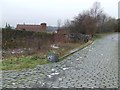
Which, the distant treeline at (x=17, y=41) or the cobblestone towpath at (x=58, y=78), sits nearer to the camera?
the cobblestone towpath at (x=58, y=78)

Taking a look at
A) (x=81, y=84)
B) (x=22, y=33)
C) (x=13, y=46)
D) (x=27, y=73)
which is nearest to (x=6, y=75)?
(x=27, y=73)

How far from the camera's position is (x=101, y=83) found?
6559 mm

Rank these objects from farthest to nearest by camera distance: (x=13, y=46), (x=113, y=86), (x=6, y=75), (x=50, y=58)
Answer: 1. (x=13, y=46)
2. (x=50, y=58)
3. (x=6, y=75)
4. (x=113, y=86)

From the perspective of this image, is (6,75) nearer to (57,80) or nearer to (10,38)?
(57,80)

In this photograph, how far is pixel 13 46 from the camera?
654 inches

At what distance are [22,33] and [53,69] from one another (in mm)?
11324

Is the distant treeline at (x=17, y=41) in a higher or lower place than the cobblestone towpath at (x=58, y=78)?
higher

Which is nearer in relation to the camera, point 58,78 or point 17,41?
point 58,78

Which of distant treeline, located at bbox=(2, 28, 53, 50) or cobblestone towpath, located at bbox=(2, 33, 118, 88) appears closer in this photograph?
cobblestone towpath, located at bbox=(2, 33, 118, 88)

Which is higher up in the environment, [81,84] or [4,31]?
[4,31]

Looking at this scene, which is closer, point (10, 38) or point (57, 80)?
point (57, 80)

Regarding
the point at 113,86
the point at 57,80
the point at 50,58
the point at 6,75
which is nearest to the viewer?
the point at 113,86

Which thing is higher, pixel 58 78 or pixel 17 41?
pixel 17 41

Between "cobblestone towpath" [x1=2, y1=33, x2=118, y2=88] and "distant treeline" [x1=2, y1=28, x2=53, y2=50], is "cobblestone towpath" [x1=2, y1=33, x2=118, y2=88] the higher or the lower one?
the lower one
